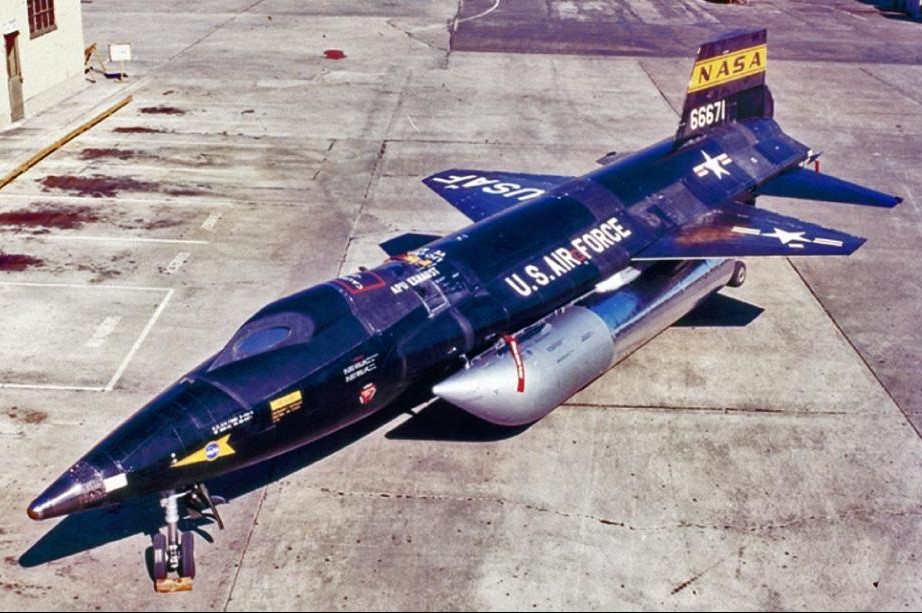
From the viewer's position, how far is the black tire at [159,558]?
14.0 m

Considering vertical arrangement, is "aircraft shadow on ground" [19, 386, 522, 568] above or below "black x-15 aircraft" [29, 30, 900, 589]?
below

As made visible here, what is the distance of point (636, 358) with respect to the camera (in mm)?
20812

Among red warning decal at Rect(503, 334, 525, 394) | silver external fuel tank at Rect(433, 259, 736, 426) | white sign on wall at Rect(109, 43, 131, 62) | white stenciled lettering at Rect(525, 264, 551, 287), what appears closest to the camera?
silver external fuel tank at Rect(433, 259, 736, 426)

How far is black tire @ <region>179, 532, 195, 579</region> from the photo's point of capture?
556 inches

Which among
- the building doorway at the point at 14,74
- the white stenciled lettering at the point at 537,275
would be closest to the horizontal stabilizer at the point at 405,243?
the white stenciled lettering at the point at 537,275

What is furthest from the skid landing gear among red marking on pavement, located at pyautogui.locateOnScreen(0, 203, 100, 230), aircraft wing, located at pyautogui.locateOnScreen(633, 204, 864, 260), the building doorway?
the building doorway

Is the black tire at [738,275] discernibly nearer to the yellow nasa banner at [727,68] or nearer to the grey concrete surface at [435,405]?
the grey concrete surface at [435,405]

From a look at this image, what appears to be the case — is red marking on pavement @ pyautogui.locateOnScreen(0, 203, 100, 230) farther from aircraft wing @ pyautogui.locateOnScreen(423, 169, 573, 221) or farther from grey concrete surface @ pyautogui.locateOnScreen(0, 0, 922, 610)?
aircraft wing @ pyautogui.locateOnScreen(423, 169, 573, 221)

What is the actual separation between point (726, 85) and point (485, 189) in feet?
20.4

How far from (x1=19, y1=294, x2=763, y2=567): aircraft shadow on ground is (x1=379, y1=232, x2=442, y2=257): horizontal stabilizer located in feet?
23.9

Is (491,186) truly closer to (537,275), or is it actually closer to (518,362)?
(537,275)

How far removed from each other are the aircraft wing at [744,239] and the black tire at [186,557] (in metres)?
10.2

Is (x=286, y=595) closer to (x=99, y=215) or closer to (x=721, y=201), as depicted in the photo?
(x=721, y=201)

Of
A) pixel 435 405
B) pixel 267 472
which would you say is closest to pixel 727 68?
pixel 435 405
